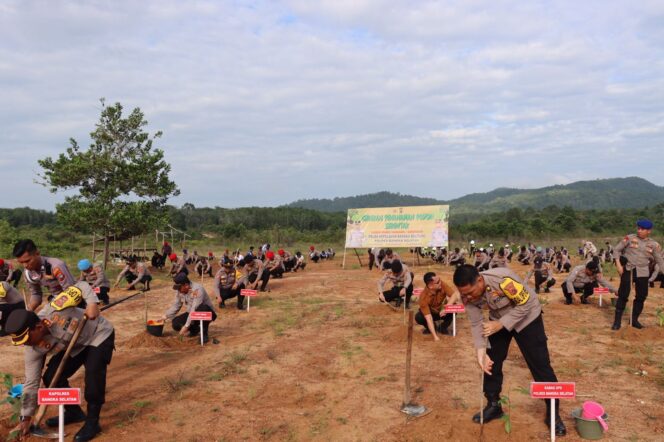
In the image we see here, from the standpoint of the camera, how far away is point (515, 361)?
7.61 metres

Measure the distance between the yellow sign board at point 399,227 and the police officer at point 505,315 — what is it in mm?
18235

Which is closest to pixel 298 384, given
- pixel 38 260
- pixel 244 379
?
pixel 244 379

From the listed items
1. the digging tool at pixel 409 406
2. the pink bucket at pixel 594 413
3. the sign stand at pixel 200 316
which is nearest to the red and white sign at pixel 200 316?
the sign stand at pixel 200 316

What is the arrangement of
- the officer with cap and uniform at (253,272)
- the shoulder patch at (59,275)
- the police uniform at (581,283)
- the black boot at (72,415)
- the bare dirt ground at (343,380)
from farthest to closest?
1. the officer with cap and uniform at (253,272)
2. the police uniform at (581,283)
3. the shoulder patch at (59,275)
4. the black boot at (72,415)
5. the bare dirt ground at (343,380)

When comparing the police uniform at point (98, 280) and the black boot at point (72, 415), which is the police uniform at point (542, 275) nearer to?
the police uniform at point (98, 280)

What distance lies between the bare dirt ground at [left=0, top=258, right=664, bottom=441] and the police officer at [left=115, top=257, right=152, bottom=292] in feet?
11.8

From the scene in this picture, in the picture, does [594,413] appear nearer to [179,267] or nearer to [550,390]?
[550,390]

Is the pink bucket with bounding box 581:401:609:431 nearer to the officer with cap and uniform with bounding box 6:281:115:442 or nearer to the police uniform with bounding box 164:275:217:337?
the officer with cap and uniform with bounding box 6:281:115:442

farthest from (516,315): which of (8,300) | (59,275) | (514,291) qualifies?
(8,300)

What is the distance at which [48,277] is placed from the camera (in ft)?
23.5

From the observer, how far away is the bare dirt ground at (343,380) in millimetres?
5254

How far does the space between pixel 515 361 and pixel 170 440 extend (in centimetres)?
527

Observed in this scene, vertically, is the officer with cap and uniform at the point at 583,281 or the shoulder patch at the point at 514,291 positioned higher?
the shoulder patch at the point at 514,291

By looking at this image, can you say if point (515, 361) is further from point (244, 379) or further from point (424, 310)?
point (244, 379)
